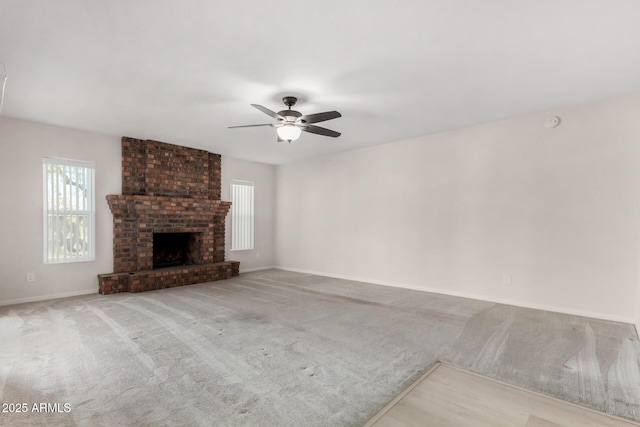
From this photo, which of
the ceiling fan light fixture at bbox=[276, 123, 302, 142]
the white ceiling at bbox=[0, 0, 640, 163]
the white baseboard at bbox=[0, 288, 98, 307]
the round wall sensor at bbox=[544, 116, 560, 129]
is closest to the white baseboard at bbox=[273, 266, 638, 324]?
→ the round wall sensor at bbox=[544, 116, 560, 129]

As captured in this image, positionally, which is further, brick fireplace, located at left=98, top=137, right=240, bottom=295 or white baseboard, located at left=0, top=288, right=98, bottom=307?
brick fireplace, located at left=98, top=137, right=240, bottom=295

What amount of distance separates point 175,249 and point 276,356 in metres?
4.51

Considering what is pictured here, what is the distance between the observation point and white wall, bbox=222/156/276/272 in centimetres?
676

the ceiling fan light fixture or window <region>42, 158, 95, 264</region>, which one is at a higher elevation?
the ceiling fan light fixture

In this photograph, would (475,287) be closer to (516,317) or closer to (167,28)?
(516,317)

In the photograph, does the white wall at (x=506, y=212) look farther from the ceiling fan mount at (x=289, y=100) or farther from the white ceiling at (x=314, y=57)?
the ceiling fan mount at (x=289, y=100)

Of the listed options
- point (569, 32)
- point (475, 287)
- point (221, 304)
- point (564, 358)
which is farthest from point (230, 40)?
point (475, 287)

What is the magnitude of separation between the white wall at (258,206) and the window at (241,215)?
104 millimetres

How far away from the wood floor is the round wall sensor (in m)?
3.45

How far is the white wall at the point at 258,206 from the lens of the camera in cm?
676

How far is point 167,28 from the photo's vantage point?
228 centimetres

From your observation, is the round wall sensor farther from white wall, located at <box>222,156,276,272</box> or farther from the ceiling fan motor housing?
white wall, located at <box>222,156,276,272</box>

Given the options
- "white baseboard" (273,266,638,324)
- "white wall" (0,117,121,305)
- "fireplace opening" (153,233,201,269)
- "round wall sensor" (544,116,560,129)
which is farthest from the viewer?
"fireplace opening" (153,233,201,269)

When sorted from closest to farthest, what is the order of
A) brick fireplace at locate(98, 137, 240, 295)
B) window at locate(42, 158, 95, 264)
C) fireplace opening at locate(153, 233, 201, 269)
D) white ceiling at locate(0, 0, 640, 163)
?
white ceiling at locate(0, 0, 640, 163) < window at locate(42, 158, 95, 264) < brick fireplace at locate(98, 137, 240, 295) < fireplace opening at locate(153, 233, 201, 269)
